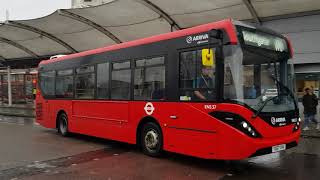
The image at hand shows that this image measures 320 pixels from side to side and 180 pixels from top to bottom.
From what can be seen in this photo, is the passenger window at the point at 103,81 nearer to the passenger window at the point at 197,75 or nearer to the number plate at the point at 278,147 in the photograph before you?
the passenger window at the point at 197,75

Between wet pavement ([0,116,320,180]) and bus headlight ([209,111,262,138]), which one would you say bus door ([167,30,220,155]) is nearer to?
bus headlight ([209,111,262,138])

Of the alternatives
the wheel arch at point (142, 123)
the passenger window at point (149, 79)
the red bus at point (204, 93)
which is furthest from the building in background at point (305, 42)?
the wheel arch at point (142, 123)

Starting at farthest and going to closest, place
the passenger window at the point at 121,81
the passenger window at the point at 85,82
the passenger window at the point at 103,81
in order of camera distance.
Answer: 1. the passenger window at the point at 85,82
2. the passenger window at the point at 103,81
3. the passenger window at the point at 121,81

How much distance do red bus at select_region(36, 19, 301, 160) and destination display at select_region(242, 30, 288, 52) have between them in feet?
0.07

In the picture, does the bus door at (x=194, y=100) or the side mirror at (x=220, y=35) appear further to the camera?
the bus door at (x=194, y=100)

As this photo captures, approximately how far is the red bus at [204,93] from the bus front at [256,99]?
2cm

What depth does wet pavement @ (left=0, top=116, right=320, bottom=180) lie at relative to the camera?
26.1 feet

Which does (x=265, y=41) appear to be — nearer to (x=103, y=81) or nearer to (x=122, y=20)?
(x=103, y=81)

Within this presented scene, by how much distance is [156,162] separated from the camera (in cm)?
931

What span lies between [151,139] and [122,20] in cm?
963

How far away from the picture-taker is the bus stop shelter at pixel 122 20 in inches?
613

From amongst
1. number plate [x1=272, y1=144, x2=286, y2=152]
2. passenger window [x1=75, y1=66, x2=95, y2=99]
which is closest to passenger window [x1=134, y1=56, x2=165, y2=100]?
passenger window [x1=75, y1=66, x2=95, y2=99]

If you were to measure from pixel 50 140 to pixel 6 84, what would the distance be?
19120 mm

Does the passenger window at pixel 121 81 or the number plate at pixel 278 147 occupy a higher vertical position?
the passenger window at pixel 121 81
